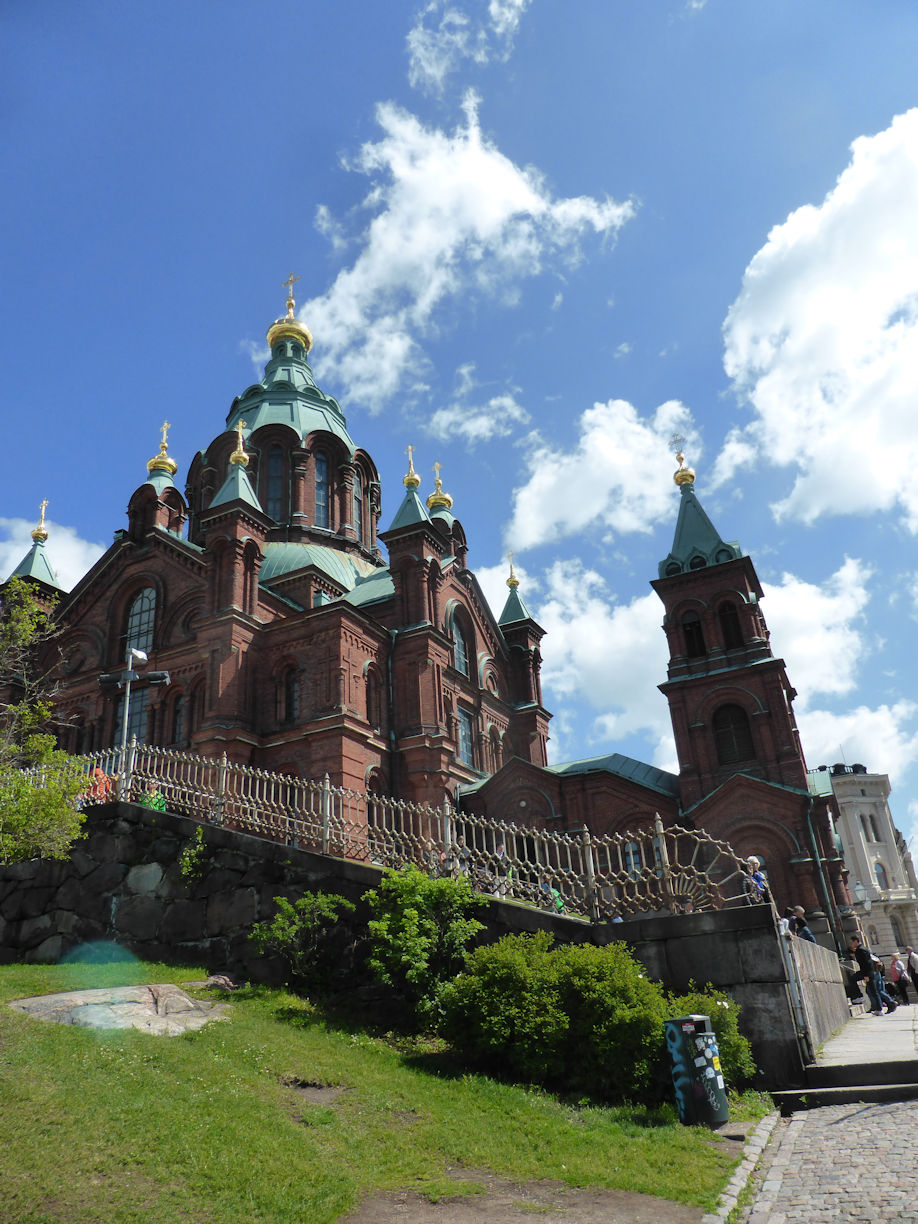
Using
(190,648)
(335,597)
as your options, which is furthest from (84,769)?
(335,597)

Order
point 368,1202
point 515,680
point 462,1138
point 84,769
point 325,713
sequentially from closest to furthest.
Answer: point 368,1202, point 462,1138, point 84,769, point 325,713, point 515,680

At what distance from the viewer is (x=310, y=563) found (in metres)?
33.8

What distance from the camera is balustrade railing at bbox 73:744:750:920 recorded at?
1150 cm

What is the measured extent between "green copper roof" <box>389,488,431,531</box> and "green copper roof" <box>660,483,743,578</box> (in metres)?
10.0

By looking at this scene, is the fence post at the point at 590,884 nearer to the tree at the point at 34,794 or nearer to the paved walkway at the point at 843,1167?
the paved walkway at the point at 843,1167

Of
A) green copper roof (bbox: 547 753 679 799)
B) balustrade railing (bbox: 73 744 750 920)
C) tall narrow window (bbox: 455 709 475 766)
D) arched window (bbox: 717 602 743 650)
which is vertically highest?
arched window (bbox: 717 602 743 650)

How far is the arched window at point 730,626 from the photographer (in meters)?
32.5

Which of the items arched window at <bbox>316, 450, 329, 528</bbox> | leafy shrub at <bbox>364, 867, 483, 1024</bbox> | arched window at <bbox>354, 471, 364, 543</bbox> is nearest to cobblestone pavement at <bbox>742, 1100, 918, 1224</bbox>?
leafy shrub at <bbox>364, 867, 483, 1024</bbox>

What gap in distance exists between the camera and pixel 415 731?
28609mm

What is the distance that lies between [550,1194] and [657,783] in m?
24.7

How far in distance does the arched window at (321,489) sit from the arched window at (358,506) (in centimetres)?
154

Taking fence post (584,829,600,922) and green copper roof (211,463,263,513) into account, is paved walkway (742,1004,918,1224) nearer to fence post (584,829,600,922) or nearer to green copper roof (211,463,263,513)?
fence post (584,829,600,922)

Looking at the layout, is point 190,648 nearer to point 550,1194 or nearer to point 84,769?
point 84,769

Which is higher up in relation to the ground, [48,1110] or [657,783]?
[657,783]
